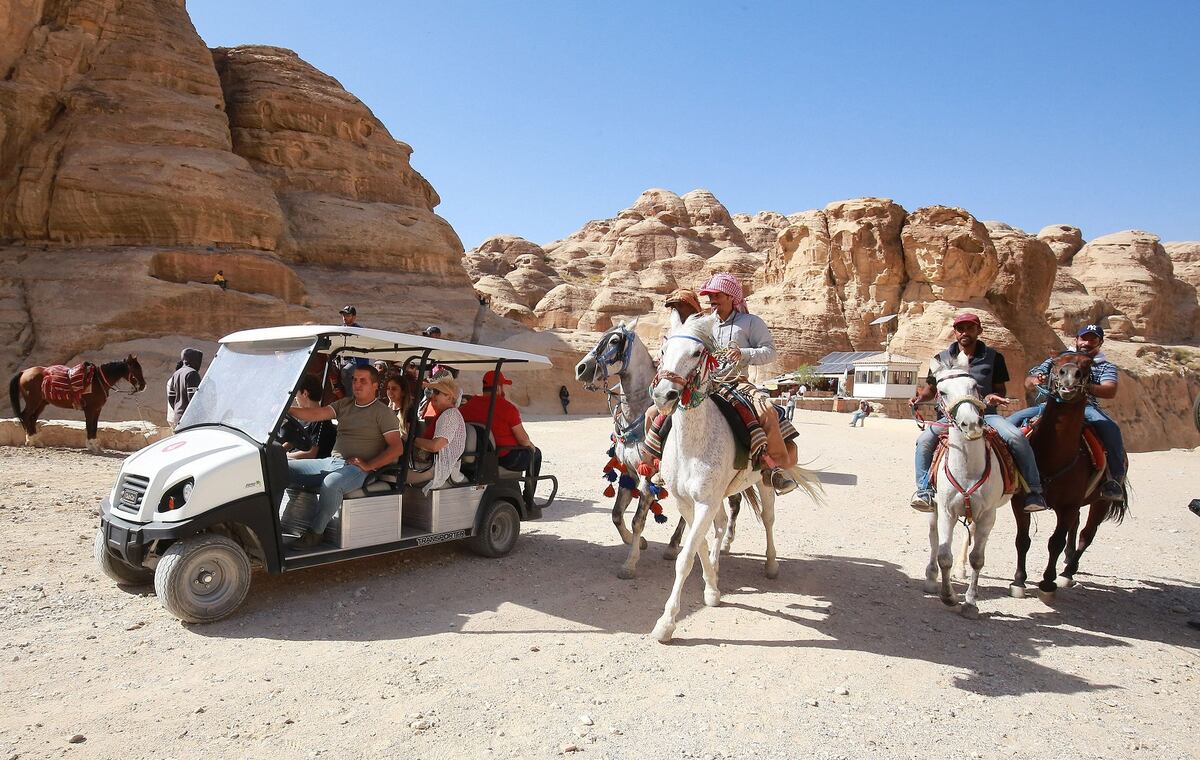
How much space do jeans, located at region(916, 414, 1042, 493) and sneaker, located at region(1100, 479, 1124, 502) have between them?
90 cm

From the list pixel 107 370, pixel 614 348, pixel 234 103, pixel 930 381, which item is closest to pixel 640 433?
pixel 614 348

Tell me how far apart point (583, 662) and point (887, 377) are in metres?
46.4

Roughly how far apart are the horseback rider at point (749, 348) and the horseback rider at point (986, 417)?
1.26 m

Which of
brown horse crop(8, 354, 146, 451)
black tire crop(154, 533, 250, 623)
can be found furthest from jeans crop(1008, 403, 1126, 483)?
brown horse crop(8, 354, 146, 451)

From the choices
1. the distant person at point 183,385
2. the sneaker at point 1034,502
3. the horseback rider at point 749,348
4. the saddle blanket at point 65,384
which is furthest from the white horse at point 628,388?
the saddle blanket at point 65,384

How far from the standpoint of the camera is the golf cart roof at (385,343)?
19.0 ft

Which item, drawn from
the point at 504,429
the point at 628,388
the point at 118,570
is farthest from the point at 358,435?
the point at 628,388

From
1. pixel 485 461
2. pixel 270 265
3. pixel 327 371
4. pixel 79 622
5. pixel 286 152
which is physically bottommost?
pixel 79 622

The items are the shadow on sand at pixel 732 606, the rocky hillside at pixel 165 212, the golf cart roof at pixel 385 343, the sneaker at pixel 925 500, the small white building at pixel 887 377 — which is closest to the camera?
the shadow on sand at pixel 732 606

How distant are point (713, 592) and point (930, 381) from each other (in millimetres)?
3068

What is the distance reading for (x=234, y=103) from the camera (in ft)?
113

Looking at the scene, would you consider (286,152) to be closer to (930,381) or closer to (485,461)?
(485,461)

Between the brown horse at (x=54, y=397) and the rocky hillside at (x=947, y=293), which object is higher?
the rocky hillside at (x=947, y=293)

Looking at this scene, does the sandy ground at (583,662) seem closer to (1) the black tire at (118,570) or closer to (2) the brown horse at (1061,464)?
(1) the black tire at (118,570)
